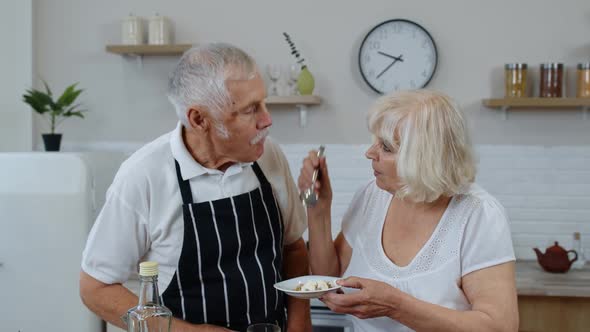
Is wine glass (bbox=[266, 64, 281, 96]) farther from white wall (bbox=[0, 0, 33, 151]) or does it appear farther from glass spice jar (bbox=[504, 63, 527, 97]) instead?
white wall (bbox=[0, 0, 33, 151])

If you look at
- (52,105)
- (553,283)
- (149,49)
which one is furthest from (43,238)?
(553,283)

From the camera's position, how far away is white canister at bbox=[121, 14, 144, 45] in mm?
3828

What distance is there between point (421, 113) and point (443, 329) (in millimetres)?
570

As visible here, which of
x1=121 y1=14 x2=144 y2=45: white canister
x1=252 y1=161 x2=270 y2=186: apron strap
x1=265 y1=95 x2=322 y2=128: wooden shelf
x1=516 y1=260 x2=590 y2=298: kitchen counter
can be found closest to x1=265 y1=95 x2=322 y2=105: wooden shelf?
x1=265 y1=95 x2=322 y2=128: wooden shelf

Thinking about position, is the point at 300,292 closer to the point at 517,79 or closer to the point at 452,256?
the point at 452,256

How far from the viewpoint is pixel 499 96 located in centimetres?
370

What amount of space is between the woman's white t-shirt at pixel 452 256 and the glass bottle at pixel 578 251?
70.2 inches

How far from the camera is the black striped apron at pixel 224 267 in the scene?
1802 mm

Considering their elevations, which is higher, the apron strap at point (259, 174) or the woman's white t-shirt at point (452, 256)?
the apron strap at point (259, 174)

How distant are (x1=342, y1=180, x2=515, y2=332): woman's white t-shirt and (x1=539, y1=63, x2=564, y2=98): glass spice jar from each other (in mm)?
1859

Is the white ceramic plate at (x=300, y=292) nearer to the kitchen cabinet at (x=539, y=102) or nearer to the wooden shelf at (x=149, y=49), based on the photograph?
the kitchen cabinet at (x=539, y=102)

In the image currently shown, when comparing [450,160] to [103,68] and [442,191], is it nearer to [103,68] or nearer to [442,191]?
[442,191]

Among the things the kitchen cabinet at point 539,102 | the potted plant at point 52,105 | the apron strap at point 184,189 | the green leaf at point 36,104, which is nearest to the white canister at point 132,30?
the potted plant at point 52,105

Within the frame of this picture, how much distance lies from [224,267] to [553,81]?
2.39 m
